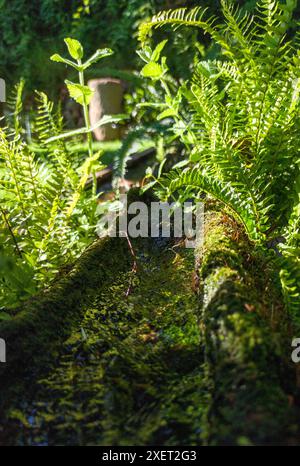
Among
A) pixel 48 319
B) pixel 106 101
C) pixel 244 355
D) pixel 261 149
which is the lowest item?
pixel 244 355

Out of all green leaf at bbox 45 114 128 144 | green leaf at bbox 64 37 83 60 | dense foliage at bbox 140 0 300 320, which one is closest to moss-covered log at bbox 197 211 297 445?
dense foliage at bbox 140 0 300 320

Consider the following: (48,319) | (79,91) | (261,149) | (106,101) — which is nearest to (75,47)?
(79,91)

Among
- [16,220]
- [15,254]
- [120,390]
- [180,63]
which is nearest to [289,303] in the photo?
[120,390]

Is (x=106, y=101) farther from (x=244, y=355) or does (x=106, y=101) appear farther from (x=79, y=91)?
(x=244, y=355)

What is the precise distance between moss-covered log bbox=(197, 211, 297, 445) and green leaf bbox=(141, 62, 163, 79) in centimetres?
111

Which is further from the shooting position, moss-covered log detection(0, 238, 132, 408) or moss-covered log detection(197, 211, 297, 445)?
moss-covered log detection(0, 238, 132, 408)

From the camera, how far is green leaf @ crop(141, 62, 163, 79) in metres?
2.35

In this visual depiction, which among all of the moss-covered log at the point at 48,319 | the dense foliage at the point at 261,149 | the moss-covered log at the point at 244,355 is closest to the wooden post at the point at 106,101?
the dense foliage at the point at 261,149

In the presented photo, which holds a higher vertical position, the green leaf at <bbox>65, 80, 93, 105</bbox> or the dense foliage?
the green leaf at <bbox>65, 80, 93, 105</bbox>

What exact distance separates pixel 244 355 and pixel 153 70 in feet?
5.48

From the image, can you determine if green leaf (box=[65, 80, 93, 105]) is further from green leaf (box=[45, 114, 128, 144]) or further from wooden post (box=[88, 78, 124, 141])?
wooden post (box=[88, 78, 124, 141])

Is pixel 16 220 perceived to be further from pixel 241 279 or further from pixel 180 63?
pixel 180 63

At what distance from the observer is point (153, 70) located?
93.7 inches

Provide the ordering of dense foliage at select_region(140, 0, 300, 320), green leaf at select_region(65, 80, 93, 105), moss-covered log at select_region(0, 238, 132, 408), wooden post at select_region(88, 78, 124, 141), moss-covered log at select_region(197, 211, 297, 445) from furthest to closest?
1. wooden post at select_region(88, 78, 124, 141)
2. green leaf at select_region(65, 80, 93, 105)
3. dense foliage at select_region(140, 0, 300, 320)
4. moss-covered log at select_region(0, 238, 132, 408)
5. moss-covered log at select_region(197, 211, 297, 445)
